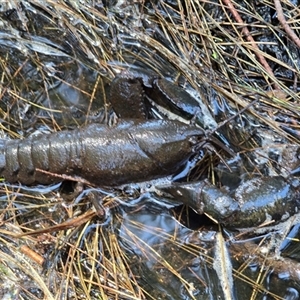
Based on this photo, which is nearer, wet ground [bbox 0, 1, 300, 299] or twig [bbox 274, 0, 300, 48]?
wet ground [bbox 0, 1, 300, 299]

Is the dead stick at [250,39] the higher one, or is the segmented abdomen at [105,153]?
the dead stick at [250,39]

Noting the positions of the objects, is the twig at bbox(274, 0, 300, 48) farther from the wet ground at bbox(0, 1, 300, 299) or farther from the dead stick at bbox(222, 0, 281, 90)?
the dead stick at bbox(222, 0, 281, 90)

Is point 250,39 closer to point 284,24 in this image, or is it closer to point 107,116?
point 284,24

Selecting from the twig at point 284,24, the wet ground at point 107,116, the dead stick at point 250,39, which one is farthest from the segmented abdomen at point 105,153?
the twig at point 284,24

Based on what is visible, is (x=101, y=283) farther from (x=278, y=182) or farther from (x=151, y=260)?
(x=278, y=182)

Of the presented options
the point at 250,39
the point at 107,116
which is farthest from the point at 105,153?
the point at 250,39

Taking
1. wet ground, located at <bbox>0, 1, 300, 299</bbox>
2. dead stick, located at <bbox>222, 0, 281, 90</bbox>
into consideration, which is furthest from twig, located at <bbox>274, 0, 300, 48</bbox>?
dead stick, located at <bbox>222, 0, 281, 90</bbox>

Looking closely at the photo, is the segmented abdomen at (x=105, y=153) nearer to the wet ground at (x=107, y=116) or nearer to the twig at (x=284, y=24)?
the wet ground at (x=107, y=116)

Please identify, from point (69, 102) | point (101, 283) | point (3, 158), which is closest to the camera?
point (101, 283)

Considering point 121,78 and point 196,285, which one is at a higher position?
point 121,78

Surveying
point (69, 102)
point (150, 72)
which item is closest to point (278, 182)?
point (150, 72)

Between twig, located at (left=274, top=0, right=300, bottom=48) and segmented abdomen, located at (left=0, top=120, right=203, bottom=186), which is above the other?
twig, located at (left=274, top=0, right=300, bottom=48)
